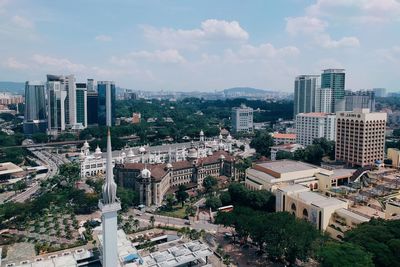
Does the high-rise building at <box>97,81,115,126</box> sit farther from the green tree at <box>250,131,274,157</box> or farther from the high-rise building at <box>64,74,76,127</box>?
the green tree at <box>250,131,274,157</box>

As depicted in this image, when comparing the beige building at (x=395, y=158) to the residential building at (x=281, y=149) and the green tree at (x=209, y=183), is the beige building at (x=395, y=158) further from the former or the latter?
the green tree at (x=209, y=183)

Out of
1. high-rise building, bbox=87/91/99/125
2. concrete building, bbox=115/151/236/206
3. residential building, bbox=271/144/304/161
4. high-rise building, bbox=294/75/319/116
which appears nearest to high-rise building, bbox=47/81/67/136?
high-rise building, bbox=87/91/99/125

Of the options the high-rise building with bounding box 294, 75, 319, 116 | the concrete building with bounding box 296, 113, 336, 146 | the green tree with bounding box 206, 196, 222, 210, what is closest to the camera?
the green tree with bounding box 206, 196, 222, 210

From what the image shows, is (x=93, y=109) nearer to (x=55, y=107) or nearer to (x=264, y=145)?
(x=55, y=107)

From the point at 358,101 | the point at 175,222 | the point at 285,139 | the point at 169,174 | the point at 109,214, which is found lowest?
the point at 175,222

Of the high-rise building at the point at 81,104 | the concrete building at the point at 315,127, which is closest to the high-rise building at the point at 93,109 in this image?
the high-rise building at the point at 81,104

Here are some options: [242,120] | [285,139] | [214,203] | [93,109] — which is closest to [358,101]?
[242,120]

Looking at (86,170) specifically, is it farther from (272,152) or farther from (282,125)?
(282,125)
